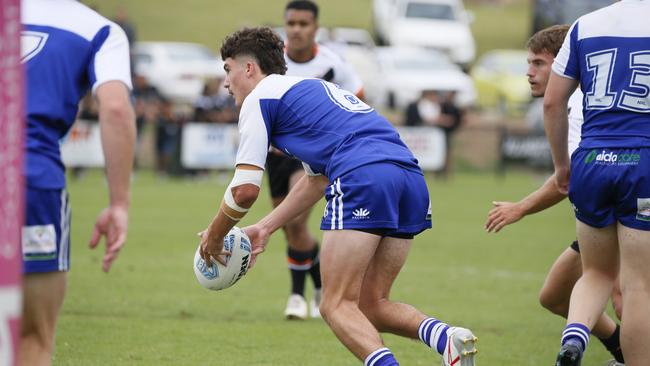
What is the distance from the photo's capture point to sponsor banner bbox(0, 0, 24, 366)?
305cm

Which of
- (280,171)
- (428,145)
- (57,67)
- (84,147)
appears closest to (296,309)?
(280,171)

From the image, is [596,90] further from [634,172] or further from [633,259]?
[633,259]

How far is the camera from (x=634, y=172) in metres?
5.34

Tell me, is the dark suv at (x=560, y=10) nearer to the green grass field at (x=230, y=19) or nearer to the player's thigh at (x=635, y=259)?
the green grass field at (x=230, y=19)

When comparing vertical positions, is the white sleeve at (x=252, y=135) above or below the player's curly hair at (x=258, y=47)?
below

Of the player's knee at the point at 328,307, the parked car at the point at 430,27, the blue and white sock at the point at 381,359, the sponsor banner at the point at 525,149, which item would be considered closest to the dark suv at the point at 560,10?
the sponsor banner at the point at 525,149

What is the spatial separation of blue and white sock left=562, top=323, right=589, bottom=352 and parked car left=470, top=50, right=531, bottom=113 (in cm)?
2643

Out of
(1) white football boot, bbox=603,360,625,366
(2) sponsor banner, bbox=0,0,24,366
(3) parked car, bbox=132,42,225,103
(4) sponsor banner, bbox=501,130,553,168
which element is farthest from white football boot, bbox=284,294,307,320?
(3) parked car, bbox=132,42,225,103

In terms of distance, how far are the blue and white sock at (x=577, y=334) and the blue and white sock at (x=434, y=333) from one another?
0.70 metres

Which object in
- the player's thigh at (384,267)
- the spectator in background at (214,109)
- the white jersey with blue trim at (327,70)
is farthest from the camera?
the spectator in background at (214,109)

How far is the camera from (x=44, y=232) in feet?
13.8

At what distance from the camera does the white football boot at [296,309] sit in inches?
344

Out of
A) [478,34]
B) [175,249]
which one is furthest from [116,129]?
[478,34]

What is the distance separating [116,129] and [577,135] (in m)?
3.28
